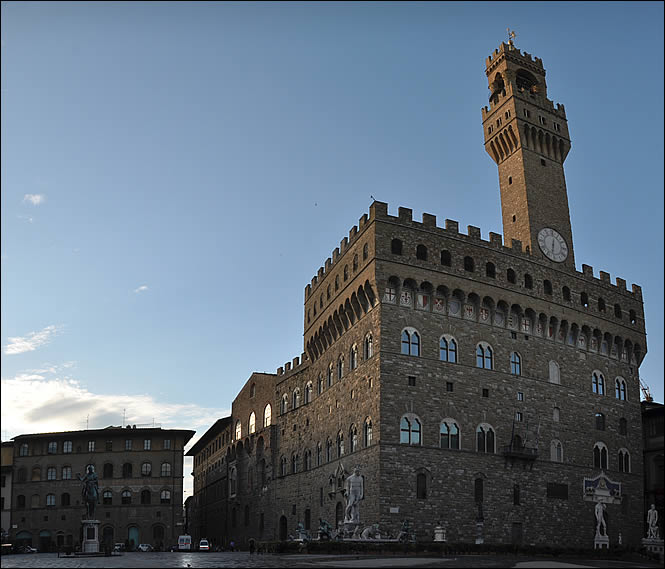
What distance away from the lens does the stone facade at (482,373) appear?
44156mm

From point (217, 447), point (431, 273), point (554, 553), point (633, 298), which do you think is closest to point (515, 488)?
point (554, 553)

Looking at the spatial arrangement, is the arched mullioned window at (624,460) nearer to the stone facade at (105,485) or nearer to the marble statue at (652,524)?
the marble statue at (652,524)

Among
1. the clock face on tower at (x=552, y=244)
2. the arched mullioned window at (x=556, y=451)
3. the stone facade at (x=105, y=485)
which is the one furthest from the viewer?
the stone facade at (x=105, y=485)

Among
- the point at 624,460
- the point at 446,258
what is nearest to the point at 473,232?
the point at 446,258

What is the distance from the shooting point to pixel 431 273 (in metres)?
46.7

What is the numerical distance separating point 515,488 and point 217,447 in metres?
48.7

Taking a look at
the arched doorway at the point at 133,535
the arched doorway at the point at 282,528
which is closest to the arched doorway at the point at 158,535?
the arched doorway at the point at 133,535

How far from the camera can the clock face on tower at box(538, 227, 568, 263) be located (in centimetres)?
5262

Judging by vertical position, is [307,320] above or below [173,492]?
above

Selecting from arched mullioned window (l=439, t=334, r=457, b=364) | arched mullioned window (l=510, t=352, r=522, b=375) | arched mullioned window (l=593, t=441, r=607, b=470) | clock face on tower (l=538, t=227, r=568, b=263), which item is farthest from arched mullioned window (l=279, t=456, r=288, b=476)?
clock face on tower (l=538, t=227, r=568, b=263)

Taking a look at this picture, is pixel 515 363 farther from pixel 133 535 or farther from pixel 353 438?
pixel 133 535

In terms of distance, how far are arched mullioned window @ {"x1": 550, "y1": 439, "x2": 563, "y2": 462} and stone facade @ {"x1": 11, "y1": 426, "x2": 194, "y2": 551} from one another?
41203 mm

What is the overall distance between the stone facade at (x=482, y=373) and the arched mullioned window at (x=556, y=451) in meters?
0.11

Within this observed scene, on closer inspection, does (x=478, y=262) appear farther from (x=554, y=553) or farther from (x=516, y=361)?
(x=554, y=553)
